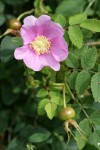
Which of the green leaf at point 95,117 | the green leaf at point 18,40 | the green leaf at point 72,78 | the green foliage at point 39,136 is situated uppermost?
the green leaf at point 18,40

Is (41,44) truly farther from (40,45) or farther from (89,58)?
(89,58)

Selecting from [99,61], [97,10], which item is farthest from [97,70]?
[97,10]

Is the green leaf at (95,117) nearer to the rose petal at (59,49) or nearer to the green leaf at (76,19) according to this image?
the rose petal at (59,49)

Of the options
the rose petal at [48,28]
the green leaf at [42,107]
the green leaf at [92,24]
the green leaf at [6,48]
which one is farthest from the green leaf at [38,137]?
the green leaf at [92,24]

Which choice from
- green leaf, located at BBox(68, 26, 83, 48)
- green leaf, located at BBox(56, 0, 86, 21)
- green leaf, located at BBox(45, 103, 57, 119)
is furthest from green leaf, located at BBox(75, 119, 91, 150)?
green leaf, located at BBox(56, 0, 86, 21)

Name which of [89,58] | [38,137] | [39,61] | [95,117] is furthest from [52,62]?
[38,137]

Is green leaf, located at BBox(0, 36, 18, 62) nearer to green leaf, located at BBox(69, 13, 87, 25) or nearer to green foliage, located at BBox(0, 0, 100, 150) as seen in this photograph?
green foliage, located at BBox(0, 0, 100, 150)

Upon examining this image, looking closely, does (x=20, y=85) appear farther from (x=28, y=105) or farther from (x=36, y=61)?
(x=36, y=61)

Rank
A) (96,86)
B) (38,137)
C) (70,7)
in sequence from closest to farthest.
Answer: (96,86) → (38,137) → (70,7)
